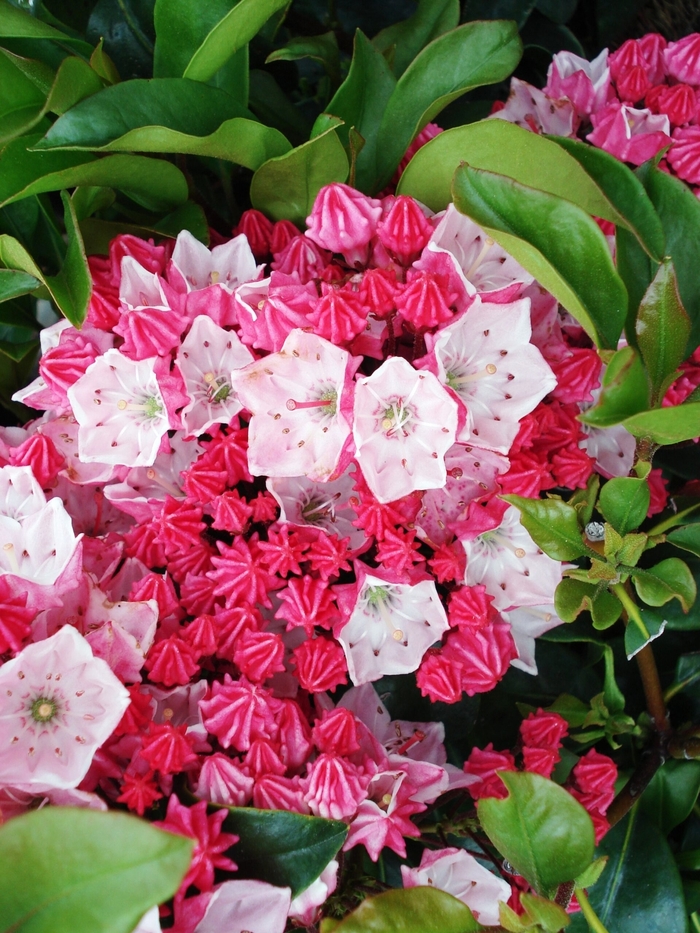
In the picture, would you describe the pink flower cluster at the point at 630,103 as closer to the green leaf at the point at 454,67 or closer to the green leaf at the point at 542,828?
the green leaf at the point at 454,67

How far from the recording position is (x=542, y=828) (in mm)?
932

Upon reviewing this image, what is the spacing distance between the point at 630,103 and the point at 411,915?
115cm

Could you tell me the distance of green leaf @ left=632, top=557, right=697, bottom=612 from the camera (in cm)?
104

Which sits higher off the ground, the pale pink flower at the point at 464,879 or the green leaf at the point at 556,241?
the green leaf at the point at 556,241

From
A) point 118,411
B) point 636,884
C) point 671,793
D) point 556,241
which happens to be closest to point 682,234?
point 556,241

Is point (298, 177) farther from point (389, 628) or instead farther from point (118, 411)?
point (389, 628)

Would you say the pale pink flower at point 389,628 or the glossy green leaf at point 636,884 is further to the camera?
the glossy green leaf at point 636,884

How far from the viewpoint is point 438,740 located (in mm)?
1266

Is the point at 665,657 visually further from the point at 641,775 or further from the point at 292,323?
the point at 292,323

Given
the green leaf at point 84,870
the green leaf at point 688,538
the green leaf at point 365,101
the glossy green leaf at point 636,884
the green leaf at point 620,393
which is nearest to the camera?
the green leaf at point 84,870

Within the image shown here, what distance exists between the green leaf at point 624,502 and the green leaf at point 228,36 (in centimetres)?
67

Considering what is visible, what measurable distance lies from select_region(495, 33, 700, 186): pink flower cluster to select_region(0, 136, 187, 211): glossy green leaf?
1.74 ft

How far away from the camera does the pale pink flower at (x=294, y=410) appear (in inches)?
42.4

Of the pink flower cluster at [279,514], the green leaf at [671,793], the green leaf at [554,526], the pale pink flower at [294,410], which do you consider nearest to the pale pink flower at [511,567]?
the pink flower cluster at [279,514]
